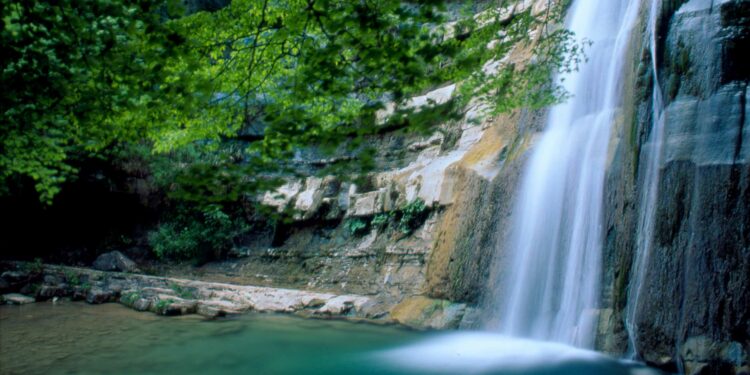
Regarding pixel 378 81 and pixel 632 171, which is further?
pixel 632 171

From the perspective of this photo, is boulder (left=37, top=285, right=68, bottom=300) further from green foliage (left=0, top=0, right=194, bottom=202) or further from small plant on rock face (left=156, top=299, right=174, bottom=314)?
green foliage (left=0, top=0, right=194, bottom=202)

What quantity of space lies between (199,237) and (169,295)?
19.5 ft

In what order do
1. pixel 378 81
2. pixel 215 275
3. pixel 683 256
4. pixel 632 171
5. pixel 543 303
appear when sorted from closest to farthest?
pixel 378 81, pixel 683 256, pixel 632 171, pixel 543 303, pixel 215 275

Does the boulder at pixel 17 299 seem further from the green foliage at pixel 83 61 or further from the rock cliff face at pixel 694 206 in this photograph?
the rock cliff face at pixel 694 206

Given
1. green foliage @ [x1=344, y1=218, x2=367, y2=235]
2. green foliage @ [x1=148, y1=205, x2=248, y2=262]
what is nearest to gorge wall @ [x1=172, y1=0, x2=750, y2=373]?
green foliage @ [x1=344, y1=218, x2=367, y2=235]

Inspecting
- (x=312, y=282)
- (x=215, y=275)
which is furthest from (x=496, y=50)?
(x=215, y=275)

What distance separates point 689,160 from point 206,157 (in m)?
16.3

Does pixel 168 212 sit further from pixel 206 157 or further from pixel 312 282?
pixel 312 282

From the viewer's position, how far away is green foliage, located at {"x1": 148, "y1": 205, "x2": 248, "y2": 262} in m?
16.3

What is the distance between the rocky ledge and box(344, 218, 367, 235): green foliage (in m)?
3.33

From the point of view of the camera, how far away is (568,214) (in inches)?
315

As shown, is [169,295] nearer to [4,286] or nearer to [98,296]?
[98,296]

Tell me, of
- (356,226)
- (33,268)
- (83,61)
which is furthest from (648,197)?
(33,268)

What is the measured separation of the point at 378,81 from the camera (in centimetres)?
297
